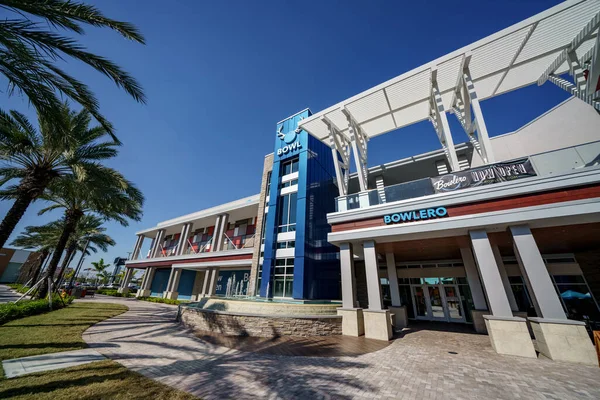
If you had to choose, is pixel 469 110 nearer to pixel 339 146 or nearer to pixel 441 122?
pixel 441 122

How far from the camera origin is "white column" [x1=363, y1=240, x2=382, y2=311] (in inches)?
401

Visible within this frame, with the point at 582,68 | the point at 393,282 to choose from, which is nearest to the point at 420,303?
the point at 393,282

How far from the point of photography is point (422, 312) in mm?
15391

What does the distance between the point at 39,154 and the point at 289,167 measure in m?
15.2

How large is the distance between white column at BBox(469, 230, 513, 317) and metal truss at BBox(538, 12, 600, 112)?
8.05 metres

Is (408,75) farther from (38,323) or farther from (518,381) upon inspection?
(38,323)

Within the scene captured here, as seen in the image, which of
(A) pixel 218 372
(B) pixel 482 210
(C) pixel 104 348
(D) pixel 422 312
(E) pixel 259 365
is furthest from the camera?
(D) pixel 422 312

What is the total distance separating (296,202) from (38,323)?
15.5 m

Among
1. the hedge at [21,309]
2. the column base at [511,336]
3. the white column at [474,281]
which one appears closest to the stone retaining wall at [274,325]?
the column base at [511,336]

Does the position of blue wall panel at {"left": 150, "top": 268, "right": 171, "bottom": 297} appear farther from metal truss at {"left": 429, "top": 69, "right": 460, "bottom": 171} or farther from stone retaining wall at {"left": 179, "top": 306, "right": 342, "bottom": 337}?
metal truss at {"left": 429, "top": 69, "right": 460, "bottom": 171}

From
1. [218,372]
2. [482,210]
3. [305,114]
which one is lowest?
[218,372]

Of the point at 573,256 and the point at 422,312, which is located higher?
the point at 573,256

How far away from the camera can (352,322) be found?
10164mm

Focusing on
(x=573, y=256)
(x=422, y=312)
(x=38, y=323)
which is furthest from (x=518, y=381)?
(x=38, y=323)
